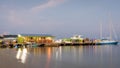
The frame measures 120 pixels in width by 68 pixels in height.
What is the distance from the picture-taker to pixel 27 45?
66.3m

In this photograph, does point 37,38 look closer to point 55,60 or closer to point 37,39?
point 37,39

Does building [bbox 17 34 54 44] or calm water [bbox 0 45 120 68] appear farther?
building [bbox 17 34 54 44]

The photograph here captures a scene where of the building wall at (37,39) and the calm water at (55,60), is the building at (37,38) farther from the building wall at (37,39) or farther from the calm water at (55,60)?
the calm water at (55,60)

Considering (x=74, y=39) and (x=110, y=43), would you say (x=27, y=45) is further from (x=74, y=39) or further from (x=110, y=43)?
A: (x=110, y=43)

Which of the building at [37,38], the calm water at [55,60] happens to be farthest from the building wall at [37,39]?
the calm water at [55,60]

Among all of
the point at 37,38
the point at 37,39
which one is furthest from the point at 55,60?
the point at 37,38

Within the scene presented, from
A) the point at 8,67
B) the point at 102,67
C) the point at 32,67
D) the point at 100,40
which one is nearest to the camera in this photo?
the point at 8,67

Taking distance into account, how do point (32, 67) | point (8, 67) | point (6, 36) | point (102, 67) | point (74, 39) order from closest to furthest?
point (8, 67), point (32, 67), point (102, 67), point (6, 36), point (74, 39)

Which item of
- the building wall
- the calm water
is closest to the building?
the building wall

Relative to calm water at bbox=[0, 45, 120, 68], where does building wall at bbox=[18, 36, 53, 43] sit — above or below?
above

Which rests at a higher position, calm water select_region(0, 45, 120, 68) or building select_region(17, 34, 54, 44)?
building select_region(17, 34, 54, 44)

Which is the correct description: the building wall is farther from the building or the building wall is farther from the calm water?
the calm water

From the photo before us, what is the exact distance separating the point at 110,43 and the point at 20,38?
3814 centimetres

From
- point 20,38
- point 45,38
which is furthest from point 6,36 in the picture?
point 45,38
